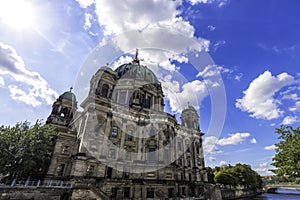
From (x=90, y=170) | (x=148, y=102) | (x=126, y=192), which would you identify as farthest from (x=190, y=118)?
(x=90, y=170)

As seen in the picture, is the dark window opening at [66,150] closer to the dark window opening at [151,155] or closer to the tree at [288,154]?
the dark window opening at [151,155]

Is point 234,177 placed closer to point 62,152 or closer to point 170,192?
point 170,192

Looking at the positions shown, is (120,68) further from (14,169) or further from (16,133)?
(14,169)

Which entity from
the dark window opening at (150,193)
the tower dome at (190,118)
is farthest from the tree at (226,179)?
the dark window opening at (150,193)

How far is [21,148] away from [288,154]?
30899 millimetres

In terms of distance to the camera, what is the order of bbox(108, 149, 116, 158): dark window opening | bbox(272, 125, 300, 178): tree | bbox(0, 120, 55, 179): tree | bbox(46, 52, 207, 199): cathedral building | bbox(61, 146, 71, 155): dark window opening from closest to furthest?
1. bbox(272, 125, 300, 178): tree
2. bbox(0, 120, 55, 179): tree
3. bbox(46, 52, 207, 199): cathedral building
4. bbox(108, 149, 116, 158): dark window opening
5. bbox(61, 146, 71, 155): dark window opening

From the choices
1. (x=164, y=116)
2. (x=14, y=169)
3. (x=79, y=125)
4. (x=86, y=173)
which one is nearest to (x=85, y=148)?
(x=86, y=173)

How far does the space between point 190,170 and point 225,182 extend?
55.5 feet

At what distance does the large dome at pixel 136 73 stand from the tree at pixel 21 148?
2399cm

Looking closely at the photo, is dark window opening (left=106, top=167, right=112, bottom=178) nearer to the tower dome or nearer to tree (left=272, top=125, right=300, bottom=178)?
tree (left=272, top=125, right=300, bottom=178)

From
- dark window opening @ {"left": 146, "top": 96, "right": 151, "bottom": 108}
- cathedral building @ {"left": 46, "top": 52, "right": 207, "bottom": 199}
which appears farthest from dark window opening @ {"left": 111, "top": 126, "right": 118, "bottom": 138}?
dark window opening @ {"left": 146, "top": 96, "right": 151, "bottom": 108}

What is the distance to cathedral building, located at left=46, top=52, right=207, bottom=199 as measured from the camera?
2630cm

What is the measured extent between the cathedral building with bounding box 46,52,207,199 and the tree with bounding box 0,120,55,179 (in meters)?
4.31

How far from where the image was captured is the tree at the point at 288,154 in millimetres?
15328
